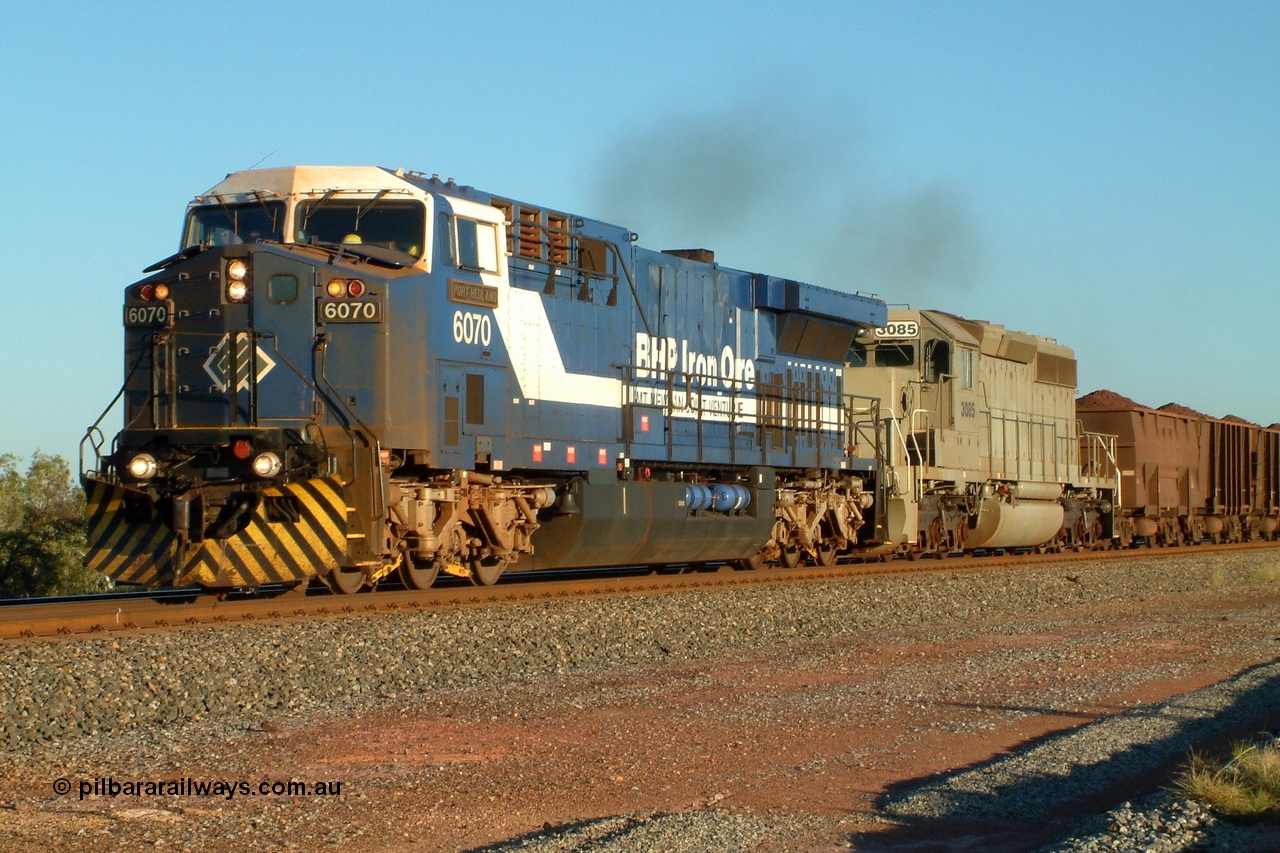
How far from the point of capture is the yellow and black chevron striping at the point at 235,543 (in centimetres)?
1167

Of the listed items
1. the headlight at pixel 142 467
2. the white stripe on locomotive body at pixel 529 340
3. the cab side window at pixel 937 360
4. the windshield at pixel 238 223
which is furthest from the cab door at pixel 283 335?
the cab side window at pixel 937 360

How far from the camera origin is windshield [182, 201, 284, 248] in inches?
511

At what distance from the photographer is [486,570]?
579 inches

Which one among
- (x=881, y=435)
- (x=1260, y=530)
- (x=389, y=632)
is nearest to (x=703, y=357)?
(x=881, y=435)

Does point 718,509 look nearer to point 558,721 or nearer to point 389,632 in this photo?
point 389,632

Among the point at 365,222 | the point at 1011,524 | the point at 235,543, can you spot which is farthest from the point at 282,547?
the point at 1011,524

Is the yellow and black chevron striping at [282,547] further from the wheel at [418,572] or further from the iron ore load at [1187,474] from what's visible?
the iron ore load at [1187,474]

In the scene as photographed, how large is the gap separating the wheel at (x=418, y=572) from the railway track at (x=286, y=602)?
149 millimetres

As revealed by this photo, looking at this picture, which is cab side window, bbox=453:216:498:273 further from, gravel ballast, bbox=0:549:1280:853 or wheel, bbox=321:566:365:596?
gravel ballast, bbox=0:549:1280:853

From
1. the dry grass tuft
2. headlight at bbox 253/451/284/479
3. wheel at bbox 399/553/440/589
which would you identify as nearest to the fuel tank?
wheel at bbox 399/553/440/589

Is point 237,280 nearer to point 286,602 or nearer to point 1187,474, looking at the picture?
point 286,602

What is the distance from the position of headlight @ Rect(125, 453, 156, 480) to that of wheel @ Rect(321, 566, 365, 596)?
6.34 feet

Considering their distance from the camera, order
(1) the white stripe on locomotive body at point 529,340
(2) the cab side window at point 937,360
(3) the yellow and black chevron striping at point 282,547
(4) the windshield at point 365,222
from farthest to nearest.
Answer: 1. (2) the cab side window at point 937,360
2. (1) the white stripe on locomotive body at point 529,340
3. (4) the windshield at point 365,222
4. (3) the yellow and black chevron striping at point 282,547

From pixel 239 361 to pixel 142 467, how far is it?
48.2 inches
